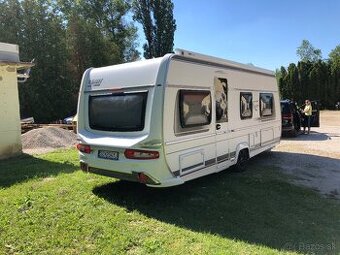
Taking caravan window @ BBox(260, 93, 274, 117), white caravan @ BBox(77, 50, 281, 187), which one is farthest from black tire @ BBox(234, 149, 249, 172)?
caravan window @ BBox(260, 93, 274, 117)

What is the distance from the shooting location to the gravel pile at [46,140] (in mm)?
14373

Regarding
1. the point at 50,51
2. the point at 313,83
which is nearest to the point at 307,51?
the point at 313,83

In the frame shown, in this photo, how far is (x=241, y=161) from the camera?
9703 mm

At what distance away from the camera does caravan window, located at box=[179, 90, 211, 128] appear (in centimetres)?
699

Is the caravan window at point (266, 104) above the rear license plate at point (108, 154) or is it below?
above

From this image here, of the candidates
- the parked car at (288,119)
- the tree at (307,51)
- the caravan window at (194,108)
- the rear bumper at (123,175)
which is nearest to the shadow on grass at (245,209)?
the rear bumper at (123,175)

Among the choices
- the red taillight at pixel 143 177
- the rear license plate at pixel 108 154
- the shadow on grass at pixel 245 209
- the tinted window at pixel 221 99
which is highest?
the tinted window at pixel 221 99

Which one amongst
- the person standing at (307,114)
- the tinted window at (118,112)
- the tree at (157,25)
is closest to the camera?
the tinted window at (118,112)

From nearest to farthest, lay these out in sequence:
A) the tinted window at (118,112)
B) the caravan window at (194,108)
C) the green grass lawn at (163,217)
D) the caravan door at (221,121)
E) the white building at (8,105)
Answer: the green grass lawn at (163,217), the tinted window at (118,112), the caravan window at (194,108), the caravan door at (221,121), the white building at (8,105)

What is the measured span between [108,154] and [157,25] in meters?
34.0

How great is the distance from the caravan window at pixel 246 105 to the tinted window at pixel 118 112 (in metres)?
3.61

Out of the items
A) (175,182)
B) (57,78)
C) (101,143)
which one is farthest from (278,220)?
(57,78)

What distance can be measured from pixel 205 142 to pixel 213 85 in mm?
1307

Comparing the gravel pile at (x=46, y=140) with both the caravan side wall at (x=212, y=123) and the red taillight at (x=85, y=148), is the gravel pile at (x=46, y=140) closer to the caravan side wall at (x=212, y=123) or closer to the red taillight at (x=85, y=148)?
the red taillight at (x=85, y=148)
